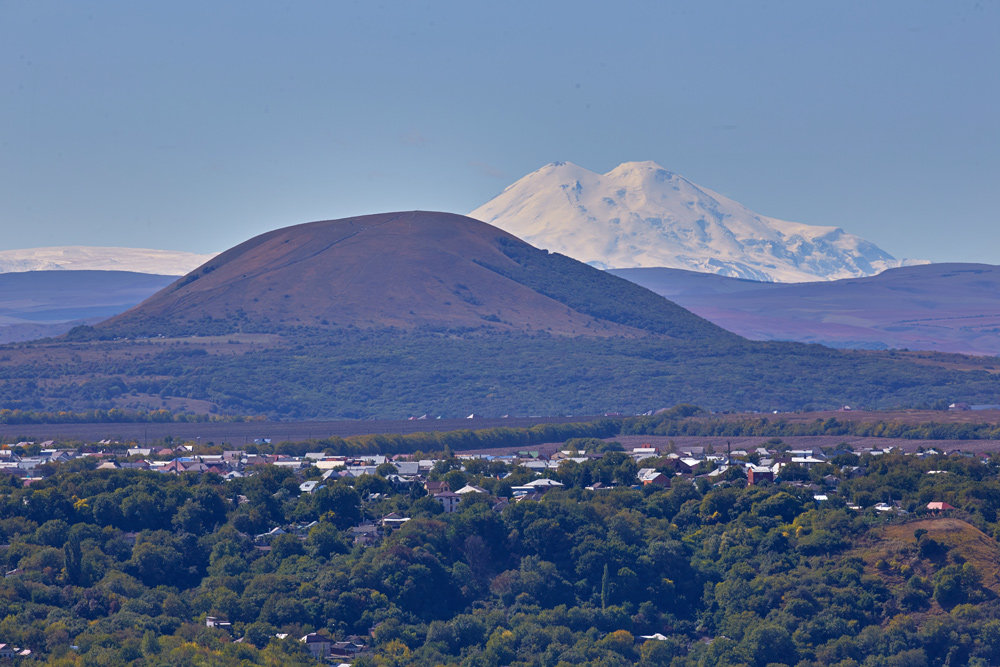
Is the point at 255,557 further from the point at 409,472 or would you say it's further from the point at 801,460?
the point at 801,460

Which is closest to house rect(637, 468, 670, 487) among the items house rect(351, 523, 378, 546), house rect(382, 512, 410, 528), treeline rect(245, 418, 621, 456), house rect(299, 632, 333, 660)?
house rect(382, 512, 410, 528)

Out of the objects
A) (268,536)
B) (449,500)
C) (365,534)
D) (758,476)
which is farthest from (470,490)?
(758,476)

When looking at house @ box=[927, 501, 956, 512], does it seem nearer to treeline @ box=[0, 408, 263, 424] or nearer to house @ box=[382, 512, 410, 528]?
house @ box=[382, 512, 410, 528]

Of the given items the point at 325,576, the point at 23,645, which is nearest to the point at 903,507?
the point at 325,576

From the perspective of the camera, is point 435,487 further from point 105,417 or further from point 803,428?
point 105,417

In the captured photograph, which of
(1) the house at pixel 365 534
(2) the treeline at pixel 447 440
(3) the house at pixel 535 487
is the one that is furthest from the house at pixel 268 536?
(2) the treeline at pixel 447 440

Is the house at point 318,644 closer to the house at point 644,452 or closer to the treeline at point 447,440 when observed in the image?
the house at point 644,452
